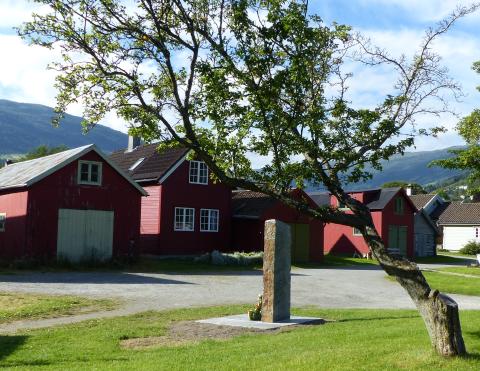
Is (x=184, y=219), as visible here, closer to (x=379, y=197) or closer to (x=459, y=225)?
(x=379, y=197)

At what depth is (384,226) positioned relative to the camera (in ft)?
154

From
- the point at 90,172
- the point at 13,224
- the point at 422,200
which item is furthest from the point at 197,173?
the point at 422,200

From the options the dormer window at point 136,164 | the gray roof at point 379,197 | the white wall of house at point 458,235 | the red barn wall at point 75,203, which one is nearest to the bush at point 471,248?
the white wall of house at point 458,235

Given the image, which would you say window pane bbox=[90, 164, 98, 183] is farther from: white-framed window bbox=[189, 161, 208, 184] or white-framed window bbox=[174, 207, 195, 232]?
white-framed window bbox=[189, 161, 208, 184]

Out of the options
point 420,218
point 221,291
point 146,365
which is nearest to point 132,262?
point 221,291

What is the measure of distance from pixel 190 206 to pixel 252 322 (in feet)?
74.6

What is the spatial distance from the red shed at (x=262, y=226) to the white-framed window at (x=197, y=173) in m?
3.29

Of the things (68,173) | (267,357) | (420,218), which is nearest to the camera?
(267,357)

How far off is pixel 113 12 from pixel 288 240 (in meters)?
6.49

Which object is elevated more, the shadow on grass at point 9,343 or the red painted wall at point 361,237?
the red painted wall at point 361,237

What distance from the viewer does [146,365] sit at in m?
8.62

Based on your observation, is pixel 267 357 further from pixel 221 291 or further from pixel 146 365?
pixel 221 291

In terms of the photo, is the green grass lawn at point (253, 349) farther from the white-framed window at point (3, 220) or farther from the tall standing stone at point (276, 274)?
the white-framed window at point (3, 220)

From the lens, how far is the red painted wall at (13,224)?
2659 cm
